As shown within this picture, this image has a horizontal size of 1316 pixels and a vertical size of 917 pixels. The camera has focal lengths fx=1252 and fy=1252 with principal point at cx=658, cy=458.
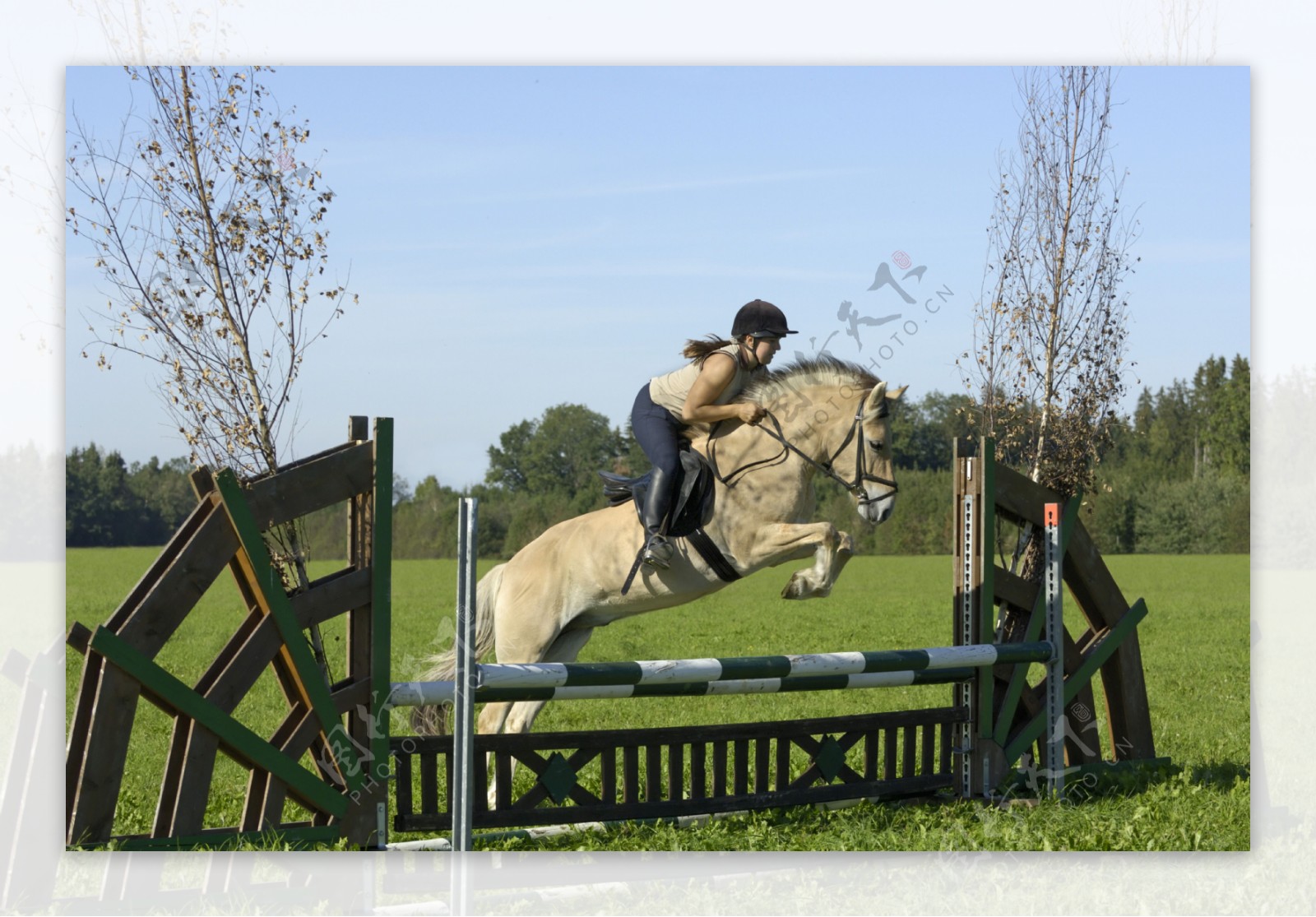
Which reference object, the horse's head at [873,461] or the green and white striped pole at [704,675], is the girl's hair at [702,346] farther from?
the green and white striped pole at [704,675]

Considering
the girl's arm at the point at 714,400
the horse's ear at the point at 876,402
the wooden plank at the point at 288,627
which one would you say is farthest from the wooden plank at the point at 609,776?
the horse's ear at the point at 876,402

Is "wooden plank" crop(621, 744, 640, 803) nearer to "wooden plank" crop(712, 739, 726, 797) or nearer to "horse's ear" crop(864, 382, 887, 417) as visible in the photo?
"wooden plank" crop(712, 739, 726, 797)

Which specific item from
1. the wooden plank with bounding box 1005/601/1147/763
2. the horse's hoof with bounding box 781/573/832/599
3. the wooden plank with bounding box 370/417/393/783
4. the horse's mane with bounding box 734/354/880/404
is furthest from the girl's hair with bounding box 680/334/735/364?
the wooden plank with bounding box 1005/601/1147/763

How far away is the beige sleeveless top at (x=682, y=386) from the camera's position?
446cm

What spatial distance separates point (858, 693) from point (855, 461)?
4017mm

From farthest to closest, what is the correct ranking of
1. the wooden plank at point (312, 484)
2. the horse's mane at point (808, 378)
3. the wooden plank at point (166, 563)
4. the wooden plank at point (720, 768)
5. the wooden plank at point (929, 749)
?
the horse's mane at point (808, 378) < the wooden plank at point (929, 749) < the wooden plank at point (720, 768) < the wooden plank at point (312, 484) < the wooden plank at point (166, 563)

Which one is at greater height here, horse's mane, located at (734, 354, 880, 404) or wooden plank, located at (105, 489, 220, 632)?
horse's mane, located at (734, 354, 880, 404)

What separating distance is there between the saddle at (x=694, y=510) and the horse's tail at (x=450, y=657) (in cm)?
60

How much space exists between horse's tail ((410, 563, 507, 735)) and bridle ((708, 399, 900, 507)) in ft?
3.24

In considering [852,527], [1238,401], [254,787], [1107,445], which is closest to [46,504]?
[254,787]

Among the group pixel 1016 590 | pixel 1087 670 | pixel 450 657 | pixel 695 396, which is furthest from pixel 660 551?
pixel 1087 670

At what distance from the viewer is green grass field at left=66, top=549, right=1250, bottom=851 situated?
3.96 metres

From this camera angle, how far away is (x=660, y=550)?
14.2 feet

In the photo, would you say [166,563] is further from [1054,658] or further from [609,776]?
[1054,658]
